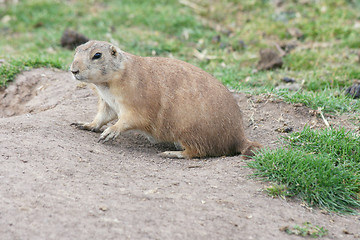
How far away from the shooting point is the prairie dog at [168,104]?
5.09 m

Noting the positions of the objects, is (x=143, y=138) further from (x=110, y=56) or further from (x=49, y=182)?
(x=49, y=182)

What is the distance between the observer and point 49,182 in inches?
155

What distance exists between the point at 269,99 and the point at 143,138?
182cm

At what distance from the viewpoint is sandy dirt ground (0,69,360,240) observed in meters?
3.40

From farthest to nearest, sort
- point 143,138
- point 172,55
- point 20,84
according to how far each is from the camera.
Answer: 1. point 172,55
2. point 20,84
3. point 143,138

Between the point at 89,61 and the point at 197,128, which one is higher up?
the point at 89,61

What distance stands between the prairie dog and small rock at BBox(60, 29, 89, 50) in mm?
4096

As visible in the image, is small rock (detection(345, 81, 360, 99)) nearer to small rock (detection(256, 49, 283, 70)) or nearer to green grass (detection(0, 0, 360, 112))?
green grass (detection(0, 0, 360, 112))

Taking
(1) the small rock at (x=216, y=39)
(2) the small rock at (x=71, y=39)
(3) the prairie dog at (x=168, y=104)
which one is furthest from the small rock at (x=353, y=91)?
(2) the small rock at (x=71, y=39)

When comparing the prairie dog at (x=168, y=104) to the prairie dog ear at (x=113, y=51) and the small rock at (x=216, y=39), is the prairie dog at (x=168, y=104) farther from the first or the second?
the small rock at (x=216, y=39)

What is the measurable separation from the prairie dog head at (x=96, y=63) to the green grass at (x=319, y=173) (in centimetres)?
187

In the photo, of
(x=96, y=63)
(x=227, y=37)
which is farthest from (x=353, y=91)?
(x=96, y=63)

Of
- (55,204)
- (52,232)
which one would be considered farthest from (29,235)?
(55,204)

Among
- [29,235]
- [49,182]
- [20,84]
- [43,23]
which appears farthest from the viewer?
[43,23]
